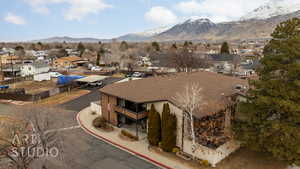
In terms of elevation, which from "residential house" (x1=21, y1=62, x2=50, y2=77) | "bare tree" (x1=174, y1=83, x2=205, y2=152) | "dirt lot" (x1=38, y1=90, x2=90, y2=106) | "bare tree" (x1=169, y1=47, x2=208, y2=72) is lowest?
"dirt lot" (x1=38, y1=90, x2=90, y2=106)

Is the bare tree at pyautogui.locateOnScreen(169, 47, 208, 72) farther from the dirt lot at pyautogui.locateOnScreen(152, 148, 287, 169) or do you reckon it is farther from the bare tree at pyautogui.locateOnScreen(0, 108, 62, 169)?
the bare tree at pyautogui.locateOnScreen(0, 108, 62, 169)

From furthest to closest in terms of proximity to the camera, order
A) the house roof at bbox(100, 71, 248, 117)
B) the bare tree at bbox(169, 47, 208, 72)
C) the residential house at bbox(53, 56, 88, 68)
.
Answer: the residential house at bbox(53, 56, 88, 68), the bare tree at bbox(169, 47, 208, 72), the house roof at bbox(100, 71, 248, 117)

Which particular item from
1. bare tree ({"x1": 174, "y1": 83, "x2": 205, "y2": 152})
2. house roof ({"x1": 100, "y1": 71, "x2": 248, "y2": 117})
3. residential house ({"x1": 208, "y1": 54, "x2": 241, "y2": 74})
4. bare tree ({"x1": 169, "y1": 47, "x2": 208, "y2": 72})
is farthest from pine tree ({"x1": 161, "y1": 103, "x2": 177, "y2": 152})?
residential house ({"x1": 208, "y1": 54, "x2": 241, "y2": 74})

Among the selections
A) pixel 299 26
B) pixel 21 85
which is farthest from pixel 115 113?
pixel 21 85

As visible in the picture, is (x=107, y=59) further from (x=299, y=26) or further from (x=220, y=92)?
(x=299, y=26)

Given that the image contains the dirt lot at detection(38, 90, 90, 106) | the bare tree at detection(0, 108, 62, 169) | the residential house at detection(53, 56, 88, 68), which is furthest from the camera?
the residential house at detection(53, 56, 88, 68)

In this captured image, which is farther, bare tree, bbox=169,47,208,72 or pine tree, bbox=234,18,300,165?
bare tree, bbox=169,47,208,72

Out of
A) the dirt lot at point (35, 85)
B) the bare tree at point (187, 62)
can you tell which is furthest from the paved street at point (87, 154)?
the bare tree at point (187, 62)
